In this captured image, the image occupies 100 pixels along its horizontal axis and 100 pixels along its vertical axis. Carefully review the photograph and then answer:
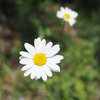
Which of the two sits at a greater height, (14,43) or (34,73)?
(14,43)

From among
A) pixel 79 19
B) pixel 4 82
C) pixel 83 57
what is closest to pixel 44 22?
pixel 79 19

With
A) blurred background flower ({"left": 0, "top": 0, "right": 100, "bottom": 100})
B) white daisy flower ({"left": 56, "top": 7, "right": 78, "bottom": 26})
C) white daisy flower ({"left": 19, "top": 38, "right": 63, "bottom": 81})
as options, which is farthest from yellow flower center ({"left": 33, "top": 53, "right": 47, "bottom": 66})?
blurred background flower ({"left": 0, "top": 0, "right": 100, "bottom": 100})

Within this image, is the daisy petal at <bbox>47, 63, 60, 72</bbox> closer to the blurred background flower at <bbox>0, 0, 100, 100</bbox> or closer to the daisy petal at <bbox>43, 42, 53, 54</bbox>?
the daisy petal at <bbox>43, 42, 53, 54</bbox>

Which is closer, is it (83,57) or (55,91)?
(55,91)

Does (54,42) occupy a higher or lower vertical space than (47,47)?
higher

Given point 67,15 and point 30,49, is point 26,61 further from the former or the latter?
point 67,15

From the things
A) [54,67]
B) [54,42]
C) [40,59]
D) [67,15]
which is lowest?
[54,67]

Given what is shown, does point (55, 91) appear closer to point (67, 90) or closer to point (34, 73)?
point (67, 90)

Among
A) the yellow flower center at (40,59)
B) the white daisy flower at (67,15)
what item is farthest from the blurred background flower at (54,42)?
the yellow flower center at (40,59)

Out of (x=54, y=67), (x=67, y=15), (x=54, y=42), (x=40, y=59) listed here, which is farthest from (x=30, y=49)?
(x=54, y=42)
